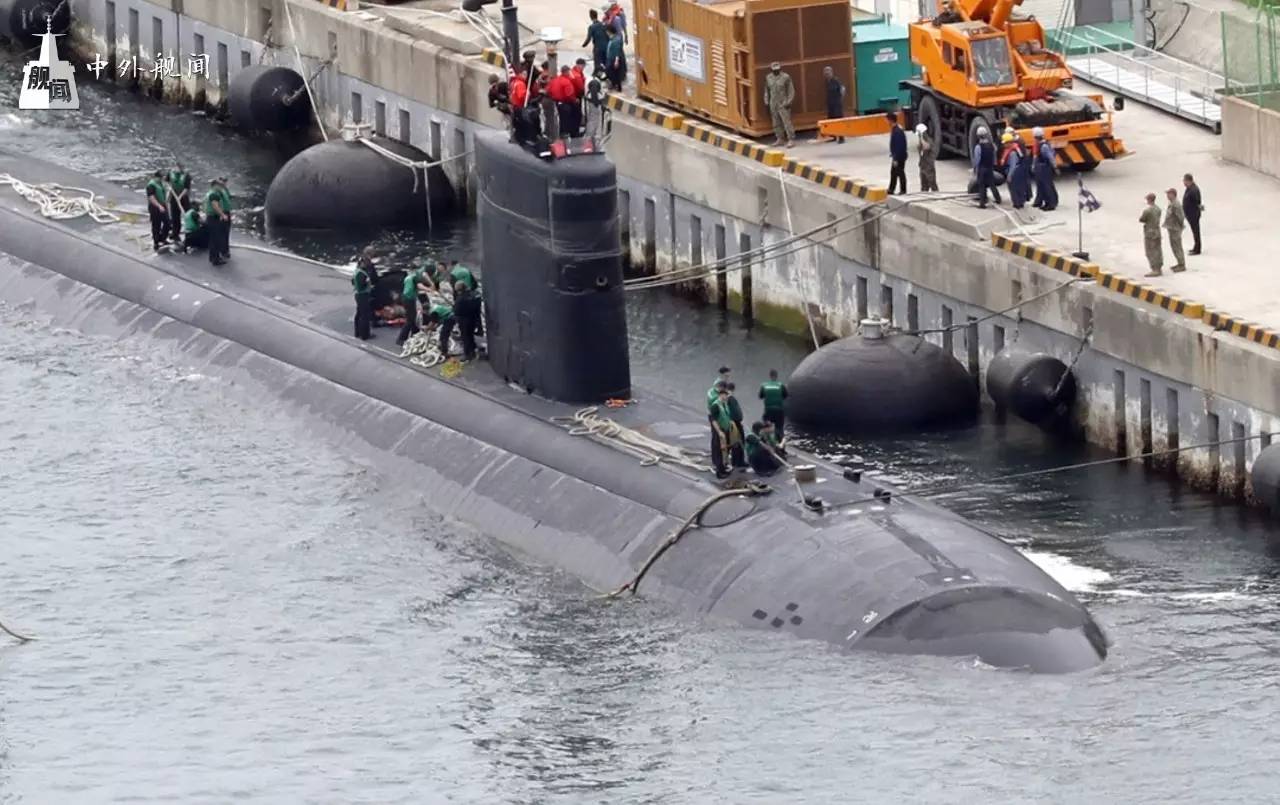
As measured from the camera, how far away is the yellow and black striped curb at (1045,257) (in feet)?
138

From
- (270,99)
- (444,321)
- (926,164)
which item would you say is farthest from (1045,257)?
(270,99)

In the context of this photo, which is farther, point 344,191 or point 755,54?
point 344,191

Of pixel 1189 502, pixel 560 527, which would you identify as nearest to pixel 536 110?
pixel 560 527

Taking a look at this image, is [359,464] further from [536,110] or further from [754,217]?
[754,217]

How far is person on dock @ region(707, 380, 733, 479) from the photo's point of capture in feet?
110

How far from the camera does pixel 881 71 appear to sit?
52000 mm

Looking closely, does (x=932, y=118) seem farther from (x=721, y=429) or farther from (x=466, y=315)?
(x=721, y=429)

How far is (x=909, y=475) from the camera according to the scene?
4053cm

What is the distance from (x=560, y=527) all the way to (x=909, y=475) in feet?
23.3

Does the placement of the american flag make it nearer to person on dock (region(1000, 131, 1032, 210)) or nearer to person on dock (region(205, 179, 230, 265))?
person on dock (region(1000, 131, 1032, 210))

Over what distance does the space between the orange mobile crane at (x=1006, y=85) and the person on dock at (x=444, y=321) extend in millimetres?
11503

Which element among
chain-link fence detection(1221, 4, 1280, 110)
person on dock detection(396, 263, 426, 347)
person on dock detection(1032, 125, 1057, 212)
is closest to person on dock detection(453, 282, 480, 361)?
person on dock detection(396, 263, 426, 347)

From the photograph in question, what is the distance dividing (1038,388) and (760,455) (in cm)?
886

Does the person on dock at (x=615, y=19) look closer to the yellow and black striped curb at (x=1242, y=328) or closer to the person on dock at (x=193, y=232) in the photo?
the person on dock at (x=193, y=232)
